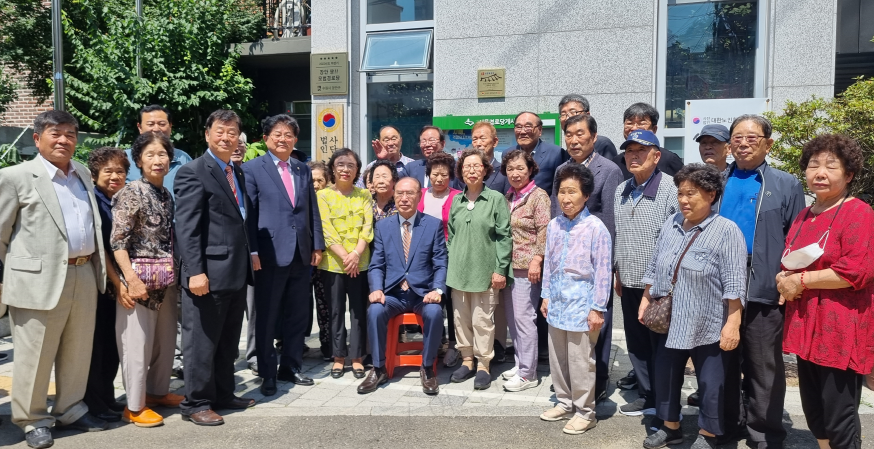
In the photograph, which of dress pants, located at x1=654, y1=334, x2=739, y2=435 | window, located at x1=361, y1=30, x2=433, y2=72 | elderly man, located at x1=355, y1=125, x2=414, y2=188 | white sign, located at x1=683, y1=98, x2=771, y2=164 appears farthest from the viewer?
window, located at x1=361, y1=30, x2=433, y2=72

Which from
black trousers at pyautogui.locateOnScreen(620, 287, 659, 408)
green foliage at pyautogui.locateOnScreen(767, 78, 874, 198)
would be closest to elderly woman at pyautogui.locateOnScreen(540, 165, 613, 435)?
black trousers at pyautogui.locateOnScreen(620, 287, 659, 408)

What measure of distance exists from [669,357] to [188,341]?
3177 millimetres

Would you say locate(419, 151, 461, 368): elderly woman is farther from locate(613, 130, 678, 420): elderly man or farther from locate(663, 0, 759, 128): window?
locate(663, 0, 759, 128): window

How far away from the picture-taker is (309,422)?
4.65 m

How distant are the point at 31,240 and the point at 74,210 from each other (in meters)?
0.32

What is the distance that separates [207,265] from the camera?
455 cm

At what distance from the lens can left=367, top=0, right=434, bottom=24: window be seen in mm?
10820

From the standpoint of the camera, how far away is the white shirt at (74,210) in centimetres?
431

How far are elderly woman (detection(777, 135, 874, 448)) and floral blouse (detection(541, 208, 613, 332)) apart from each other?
1070mm

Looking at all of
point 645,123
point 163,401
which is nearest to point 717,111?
point 645,123

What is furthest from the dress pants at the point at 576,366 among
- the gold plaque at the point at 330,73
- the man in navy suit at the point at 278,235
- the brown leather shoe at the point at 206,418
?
the gold plaque at the point at 330,73

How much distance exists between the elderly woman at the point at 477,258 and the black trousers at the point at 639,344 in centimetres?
100

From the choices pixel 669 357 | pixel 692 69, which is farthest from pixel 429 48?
pixel 669 357

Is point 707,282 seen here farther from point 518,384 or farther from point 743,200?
point 518,384
